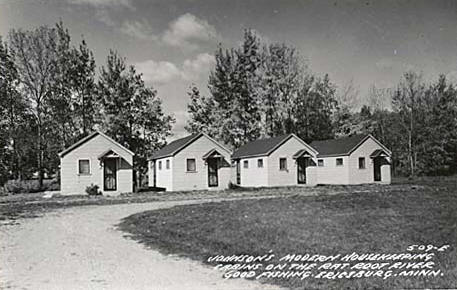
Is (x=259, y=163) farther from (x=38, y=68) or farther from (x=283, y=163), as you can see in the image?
(x=38, y=68)

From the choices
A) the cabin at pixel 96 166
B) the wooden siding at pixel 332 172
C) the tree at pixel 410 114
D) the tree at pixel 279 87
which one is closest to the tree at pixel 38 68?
the cabin at pixel 96 166

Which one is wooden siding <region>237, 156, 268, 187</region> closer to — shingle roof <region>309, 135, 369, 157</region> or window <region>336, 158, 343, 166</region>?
shingle roof <region>309, 135, 369, 157</region>

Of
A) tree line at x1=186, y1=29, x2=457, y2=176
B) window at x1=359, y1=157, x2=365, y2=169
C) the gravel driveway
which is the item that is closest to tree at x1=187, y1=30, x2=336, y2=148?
tree line at x1=186, y1=29, x2=457, y2=176

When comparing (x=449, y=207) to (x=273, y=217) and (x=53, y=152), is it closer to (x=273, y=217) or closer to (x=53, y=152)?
(x=273, y=217)

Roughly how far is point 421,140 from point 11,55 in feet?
127

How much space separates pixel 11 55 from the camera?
28.5m

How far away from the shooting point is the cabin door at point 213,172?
31.5 meters

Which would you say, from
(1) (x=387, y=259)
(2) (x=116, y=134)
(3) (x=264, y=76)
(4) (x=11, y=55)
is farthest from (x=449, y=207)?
(2) (x=116, y=134)

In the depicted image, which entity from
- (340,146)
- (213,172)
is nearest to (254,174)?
(213,172)

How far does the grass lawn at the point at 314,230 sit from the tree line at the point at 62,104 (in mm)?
17544

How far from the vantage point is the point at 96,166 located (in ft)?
92.0

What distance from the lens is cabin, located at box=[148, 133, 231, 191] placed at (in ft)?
101

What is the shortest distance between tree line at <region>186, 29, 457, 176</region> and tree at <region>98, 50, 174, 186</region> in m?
5.65

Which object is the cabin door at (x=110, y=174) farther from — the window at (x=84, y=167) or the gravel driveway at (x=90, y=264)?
the gravel driveway at (x=90, y=264)
